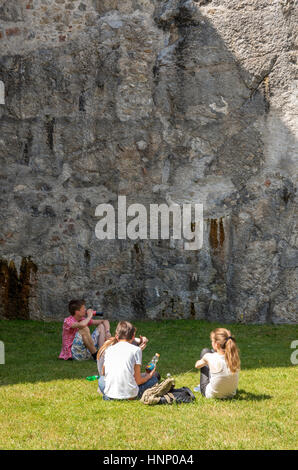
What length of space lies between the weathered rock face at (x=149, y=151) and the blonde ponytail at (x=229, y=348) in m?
6.03

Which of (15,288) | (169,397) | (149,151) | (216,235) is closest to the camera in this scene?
(169,397)

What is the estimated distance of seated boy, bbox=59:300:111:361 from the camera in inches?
315

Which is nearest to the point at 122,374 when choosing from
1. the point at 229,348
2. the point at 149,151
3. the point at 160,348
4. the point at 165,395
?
the point at 165,395

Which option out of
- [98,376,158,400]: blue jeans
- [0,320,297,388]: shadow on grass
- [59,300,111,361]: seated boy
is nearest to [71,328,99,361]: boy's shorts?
[59,300,111,361]: seated boy

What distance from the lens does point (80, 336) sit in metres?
7.99

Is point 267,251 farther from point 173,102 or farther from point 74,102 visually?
point 74,102

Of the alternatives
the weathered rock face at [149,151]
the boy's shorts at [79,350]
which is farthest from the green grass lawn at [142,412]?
the weathered rock face at [149,151]

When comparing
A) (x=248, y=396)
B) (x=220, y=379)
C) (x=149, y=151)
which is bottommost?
(x=248, y=396)

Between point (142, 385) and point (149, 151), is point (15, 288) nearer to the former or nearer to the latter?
point (149, 151)

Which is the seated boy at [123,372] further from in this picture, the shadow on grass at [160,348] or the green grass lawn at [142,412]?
the shadow on grass at [160,348]

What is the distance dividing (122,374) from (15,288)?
6.66 m

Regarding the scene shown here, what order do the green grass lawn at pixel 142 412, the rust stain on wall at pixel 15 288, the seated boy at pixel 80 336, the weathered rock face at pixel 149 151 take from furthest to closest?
the weathered rock face at pixel 149 151, the rust stain on wall at pixel 15 288, the seated boy at pixel 80 336, the green grass lawn at pixel 142 412

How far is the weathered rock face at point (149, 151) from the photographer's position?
11789 mm

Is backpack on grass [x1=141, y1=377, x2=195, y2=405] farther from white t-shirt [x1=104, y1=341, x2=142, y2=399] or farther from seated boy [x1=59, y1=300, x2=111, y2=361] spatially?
seated boy [x1=59, y1=300, x2=111, y2=361]
